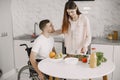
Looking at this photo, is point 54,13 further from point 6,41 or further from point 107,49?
point 107,49

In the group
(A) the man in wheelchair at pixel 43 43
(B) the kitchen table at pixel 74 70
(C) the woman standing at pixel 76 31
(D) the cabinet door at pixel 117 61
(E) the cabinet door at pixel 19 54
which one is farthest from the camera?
(E) the cabinet door at pixel 19 54

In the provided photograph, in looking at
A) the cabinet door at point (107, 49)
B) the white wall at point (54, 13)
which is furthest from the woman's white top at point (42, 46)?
the white wall at point (54, 13)

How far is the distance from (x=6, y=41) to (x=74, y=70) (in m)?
2.17

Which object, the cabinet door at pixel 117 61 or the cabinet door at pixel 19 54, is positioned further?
the cabinet door at pixel 19 54

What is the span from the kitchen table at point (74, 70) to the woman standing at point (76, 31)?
0.38 metres

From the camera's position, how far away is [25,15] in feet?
14.9

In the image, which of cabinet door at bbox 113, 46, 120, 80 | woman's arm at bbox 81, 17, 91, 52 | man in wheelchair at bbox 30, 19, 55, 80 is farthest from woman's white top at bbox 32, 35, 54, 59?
cabinet door at bbox 113, 46, 120, 80

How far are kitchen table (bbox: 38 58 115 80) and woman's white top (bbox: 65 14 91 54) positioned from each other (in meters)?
0.38

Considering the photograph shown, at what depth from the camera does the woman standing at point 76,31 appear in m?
2.86

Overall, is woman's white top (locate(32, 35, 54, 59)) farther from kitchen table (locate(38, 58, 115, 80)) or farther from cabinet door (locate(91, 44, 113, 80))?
cabinet door (locate(91, 44, 113, 80))

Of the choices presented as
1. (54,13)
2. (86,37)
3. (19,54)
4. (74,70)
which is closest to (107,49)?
(86,37)

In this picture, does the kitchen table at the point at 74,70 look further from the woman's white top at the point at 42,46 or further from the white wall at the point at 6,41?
the white wall at the point at 6,41

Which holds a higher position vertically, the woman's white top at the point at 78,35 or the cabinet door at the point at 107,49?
the woman's white top at the point at 78,35

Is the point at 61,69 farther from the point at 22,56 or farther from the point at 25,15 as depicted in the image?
the point at 25,15
